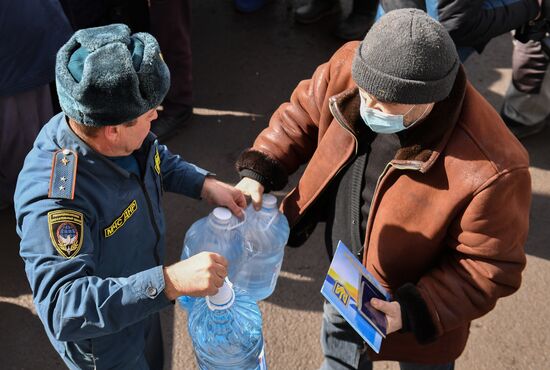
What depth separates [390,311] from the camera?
7.41 feet

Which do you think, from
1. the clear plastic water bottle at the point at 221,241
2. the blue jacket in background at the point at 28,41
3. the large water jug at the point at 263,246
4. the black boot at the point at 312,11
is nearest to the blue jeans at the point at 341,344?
the large water jug at the point at 263,246

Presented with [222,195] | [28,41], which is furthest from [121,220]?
[28,41]

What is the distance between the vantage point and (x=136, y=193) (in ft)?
6.86

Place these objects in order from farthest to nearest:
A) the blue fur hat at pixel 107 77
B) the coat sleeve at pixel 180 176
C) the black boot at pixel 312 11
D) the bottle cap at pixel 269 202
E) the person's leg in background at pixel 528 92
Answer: the black boot at pixel 312 11
the person's leg in background at pixel 528 92
the bottle cap at pixel 269 202
the coat sleeve at pixel 180 176
the blue fur hat at pixel 107 77

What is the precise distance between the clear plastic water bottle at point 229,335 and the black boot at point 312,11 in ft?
13.8

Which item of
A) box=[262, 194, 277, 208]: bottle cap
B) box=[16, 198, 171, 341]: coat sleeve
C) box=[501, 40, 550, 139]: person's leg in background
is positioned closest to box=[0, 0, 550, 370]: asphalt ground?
box=[501, 40, 550, 139]: person's leg in background

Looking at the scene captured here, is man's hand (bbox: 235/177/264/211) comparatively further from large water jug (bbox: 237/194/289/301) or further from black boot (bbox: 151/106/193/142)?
black boot (bbox: 151/106/193/142)

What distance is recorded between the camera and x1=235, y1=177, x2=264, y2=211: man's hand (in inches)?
103

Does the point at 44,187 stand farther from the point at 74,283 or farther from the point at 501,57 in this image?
the point at 501,57

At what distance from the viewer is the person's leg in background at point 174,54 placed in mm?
4477

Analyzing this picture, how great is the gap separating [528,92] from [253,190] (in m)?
2.95

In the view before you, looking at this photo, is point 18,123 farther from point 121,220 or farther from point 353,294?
point 353,294

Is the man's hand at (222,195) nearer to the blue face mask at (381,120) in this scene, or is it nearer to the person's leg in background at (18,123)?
the blue face mask at (381,120)

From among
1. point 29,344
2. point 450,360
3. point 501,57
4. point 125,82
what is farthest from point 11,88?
point 501,57
